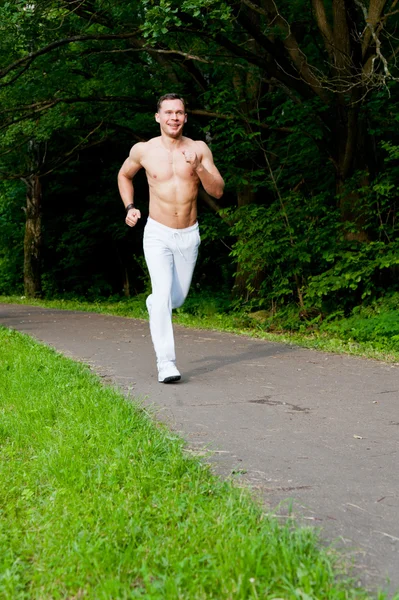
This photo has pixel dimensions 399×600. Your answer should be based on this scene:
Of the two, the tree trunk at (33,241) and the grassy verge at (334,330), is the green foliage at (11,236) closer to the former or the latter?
the tree trunk at (33,241)

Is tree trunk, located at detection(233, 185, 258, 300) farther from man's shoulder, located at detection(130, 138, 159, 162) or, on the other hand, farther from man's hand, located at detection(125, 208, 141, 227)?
man's hand, located at detection(125, 208, 141, 227)

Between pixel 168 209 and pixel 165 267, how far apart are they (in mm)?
489

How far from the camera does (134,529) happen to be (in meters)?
2.87

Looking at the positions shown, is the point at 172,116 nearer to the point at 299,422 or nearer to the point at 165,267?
the point at 165,267

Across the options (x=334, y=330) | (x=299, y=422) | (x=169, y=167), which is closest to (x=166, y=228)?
(x=169, y=167)

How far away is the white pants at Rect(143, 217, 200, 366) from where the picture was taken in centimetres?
659

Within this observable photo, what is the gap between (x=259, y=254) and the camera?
1336 cm

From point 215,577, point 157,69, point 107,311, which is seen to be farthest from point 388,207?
point 215,577

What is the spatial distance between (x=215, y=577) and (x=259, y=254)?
11.1 m

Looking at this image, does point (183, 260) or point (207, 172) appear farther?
point (183, 260)

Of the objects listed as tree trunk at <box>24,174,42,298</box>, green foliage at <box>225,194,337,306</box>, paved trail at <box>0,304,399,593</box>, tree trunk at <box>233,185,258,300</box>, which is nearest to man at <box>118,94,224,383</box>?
paved trail at <box>0,304,399,593</box>

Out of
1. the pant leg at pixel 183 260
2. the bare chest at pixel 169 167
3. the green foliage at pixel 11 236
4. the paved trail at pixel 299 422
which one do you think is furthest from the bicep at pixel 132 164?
the green foliage at pixel 11 236

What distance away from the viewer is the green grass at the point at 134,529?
7.93 ft

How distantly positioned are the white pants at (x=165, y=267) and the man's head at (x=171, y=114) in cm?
79
